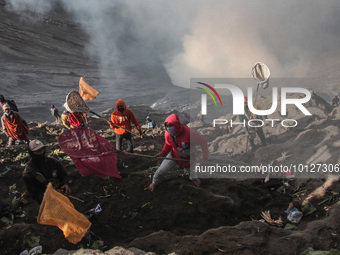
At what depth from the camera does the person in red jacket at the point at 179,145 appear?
150 inches

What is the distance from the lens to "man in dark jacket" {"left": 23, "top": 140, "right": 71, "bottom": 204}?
3036 mm

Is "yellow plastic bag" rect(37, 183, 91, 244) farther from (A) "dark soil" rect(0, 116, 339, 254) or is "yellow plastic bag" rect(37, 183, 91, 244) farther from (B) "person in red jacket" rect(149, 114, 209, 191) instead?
(B) "person in red jacket" rect(149, 114, 209, 191)

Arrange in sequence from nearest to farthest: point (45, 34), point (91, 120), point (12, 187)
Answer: point (12, 187) → point (91, 120) → point (45, 34)

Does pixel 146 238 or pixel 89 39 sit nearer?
pixel 146 238

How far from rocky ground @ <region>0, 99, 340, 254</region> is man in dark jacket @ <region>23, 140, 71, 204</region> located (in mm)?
512

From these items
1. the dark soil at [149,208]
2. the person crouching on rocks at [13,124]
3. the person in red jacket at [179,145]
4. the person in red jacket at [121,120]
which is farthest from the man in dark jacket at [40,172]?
the person crouching on rocks at [13,124]

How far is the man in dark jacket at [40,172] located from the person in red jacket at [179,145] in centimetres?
150

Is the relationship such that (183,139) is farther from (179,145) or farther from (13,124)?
(13,124)

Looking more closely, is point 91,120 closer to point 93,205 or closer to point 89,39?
point 93,205

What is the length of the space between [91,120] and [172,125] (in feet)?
28.5

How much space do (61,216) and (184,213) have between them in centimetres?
167

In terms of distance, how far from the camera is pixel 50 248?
9.51 feet

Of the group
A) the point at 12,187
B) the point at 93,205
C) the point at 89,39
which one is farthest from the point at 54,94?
the point at 93,205

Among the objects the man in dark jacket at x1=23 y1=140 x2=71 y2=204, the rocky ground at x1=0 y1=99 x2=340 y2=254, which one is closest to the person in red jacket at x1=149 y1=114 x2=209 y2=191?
the rocky ground at x1=0 y1=99 x2=340 y2=254
